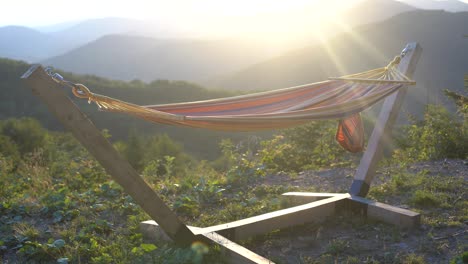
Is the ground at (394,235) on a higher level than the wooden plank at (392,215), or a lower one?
lower

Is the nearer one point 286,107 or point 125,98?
point 286,107

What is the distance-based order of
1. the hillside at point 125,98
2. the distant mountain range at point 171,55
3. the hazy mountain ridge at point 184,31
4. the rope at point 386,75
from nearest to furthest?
the rope at point 386,75
the hillside at point 125,98
the hazy mountain ridge at point 184,31
the distant mountain range at point 171,55

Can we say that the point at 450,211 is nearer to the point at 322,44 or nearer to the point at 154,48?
the point at 322,44

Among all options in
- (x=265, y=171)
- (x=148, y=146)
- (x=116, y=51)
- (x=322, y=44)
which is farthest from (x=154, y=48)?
(x=265, y=171)

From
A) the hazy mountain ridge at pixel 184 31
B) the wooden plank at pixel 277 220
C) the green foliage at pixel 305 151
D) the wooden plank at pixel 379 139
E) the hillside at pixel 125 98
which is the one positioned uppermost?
the hazy mountain ridge at pixel 184 31

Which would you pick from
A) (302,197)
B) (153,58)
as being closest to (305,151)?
(302,197)

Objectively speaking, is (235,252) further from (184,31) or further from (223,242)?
(184,31)

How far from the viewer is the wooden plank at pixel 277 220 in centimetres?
245

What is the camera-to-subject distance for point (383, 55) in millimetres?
40625

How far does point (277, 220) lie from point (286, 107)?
2.17ft

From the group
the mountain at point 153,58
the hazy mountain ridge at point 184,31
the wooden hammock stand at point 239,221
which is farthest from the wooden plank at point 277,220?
the mountain at point 153,58

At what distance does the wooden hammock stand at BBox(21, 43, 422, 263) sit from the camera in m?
1.91

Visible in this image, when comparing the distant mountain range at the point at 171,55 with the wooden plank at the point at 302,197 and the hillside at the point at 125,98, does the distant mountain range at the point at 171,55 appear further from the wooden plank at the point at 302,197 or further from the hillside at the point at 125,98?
the wooden plank at the point at 302,197

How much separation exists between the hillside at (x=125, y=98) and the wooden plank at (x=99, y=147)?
19.3 meters
